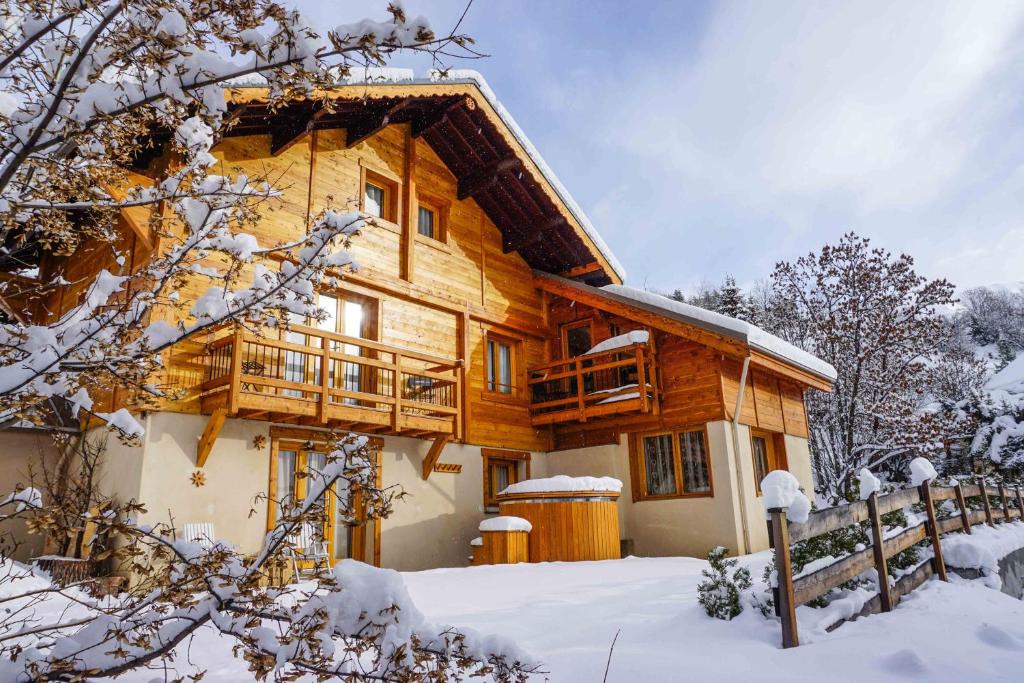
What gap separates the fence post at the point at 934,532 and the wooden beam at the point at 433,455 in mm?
6986

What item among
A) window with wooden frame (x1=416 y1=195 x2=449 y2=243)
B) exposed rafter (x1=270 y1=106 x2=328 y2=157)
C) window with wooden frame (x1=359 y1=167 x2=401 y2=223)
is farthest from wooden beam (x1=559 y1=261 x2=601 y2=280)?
exposed rafter (x1=270 y1=106 x2=328 y2=157)

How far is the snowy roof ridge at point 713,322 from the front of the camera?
12117 mm

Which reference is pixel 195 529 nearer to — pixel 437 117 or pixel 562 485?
pixel 562 485

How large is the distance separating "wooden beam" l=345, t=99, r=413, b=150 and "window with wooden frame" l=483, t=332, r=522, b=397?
4505mm

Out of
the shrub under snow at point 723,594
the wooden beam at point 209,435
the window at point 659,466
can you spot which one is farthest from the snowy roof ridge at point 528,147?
the shrub under snow at point 723,594

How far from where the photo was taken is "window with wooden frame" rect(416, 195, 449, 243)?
44.8 feet

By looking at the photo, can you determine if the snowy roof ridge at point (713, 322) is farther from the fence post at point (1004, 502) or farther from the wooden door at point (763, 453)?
the fence post at point (1004, 502)

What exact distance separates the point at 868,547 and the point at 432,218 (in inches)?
408

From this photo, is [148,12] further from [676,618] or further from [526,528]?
[526,528]

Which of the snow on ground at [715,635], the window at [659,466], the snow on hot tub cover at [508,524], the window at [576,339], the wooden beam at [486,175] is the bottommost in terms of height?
the snow on ground at [715,635]

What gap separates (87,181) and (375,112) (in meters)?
9.73

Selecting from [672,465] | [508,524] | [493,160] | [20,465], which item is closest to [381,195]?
[493,160]

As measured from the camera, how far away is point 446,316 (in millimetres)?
13305

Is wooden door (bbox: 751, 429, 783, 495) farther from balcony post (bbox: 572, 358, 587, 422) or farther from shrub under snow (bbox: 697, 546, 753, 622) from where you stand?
shrub under snow (bbox: 697, 546, 753, 622)
